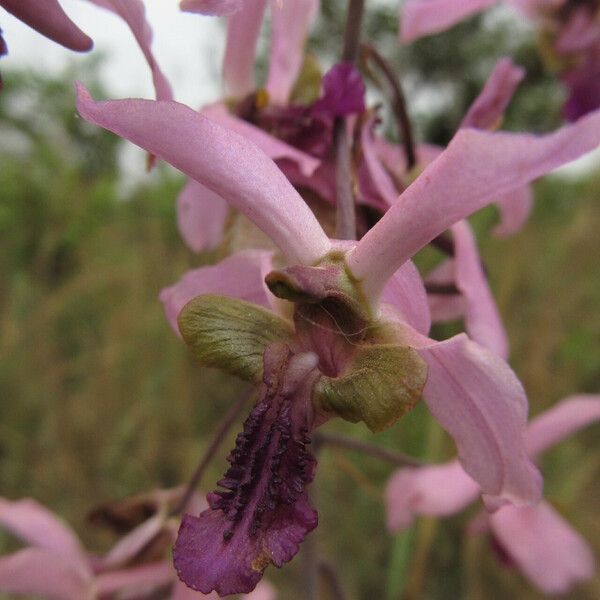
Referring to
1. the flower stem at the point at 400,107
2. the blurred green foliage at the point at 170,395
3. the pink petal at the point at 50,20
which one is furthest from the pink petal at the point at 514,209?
the blurred green foliage at the point at 170,395

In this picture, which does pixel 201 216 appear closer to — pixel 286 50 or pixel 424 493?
pixel 286 50

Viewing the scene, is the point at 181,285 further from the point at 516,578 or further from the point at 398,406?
the point at 516,578

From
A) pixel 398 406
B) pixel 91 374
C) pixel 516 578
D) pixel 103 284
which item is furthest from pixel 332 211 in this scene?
pixel 103 284

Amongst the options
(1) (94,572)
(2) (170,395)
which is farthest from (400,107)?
(2) (170,395)

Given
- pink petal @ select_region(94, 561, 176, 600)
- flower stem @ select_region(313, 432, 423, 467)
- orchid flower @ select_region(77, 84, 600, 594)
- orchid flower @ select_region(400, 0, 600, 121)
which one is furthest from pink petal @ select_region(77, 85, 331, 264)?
orchid flower @ select_region(400, 0, 600, 121)

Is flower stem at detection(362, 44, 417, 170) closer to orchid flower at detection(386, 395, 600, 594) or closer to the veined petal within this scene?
orchid flower at detection(386, 395, 600, 594)

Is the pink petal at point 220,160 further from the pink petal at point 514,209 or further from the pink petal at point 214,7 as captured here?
the pink petal at point 514,209
